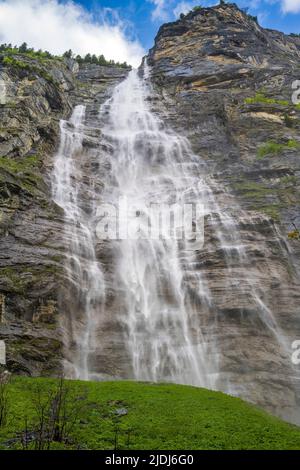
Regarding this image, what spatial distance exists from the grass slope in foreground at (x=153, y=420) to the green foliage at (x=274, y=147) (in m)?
→ 26.2

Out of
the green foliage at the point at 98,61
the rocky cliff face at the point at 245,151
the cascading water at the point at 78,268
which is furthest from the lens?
the green foliage at the point at 98,61

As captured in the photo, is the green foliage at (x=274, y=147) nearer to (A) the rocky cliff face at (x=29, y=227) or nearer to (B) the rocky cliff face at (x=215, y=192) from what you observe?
(B) the rocky cliff face at (x=215, y=192)

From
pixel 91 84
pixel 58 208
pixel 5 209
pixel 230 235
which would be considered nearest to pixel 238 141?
pixel 230 235

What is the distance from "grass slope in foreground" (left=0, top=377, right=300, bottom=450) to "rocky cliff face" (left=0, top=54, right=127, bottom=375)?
303 cm

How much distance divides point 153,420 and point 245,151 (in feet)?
99.5

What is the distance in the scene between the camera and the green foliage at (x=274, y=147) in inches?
1540

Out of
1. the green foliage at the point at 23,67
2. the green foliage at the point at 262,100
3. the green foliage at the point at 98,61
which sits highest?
the green foliage at the point at 98,61

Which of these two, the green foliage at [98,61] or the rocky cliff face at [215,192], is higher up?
the green foliage at [98,61]

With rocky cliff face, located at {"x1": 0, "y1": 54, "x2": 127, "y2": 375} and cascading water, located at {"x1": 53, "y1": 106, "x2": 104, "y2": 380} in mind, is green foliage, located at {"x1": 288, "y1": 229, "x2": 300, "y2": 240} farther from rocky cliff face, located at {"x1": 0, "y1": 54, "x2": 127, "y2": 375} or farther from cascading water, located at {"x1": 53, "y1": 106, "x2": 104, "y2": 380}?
rocky cliff face, located at {"x1": 0, "y1": 54, "x2": 127, "y2": 375}

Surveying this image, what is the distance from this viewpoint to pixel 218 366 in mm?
22062

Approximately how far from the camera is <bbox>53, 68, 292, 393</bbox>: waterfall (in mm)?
21969

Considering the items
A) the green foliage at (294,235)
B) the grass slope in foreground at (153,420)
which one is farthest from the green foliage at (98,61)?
the grass slope in foreground at (153,420)

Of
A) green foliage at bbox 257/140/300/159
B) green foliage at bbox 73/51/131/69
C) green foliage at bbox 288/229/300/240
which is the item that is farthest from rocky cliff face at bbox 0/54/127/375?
green foliage at bbox 73/51/131/69

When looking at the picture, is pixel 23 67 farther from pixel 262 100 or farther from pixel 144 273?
pixel 144 273
